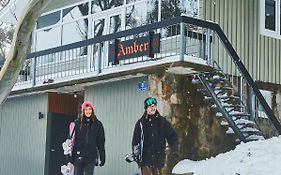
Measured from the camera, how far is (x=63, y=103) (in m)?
17.2

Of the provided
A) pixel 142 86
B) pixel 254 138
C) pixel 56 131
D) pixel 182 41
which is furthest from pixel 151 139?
pixel 56 131

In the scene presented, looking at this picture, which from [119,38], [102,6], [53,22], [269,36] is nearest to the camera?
[119,38]

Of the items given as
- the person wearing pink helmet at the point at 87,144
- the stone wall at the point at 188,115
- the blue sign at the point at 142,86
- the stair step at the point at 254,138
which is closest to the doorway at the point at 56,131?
the blue sign at the point at 142,86

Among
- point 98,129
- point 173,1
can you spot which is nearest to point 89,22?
point 173,1

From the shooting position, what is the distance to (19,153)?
58.5ft

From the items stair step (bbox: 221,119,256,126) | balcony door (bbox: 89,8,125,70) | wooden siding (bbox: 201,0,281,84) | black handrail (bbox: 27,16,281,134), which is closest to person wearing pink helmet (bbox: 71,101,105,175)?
black handrail (bbox: 27,16,281,134)

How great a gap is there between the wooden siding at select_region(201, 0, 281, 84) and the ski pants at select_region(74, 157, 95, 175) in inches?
211

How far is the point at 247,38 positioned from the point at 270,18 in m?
1.10

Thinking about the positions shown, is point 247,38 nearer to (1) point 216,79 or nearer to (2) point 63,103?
(1) point 216,79

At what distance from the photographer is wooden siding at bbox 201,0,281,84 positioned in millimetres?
→ 14531

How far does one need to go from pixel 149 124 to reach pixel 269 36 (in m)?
7.01

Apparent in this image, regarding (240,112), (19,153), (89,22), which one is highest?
(89,22)

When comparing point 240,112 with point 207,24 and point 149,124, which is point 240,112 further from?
point 149,124

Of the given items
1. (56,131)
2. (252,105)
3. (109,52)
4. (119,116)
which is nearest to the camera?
(252,105)
